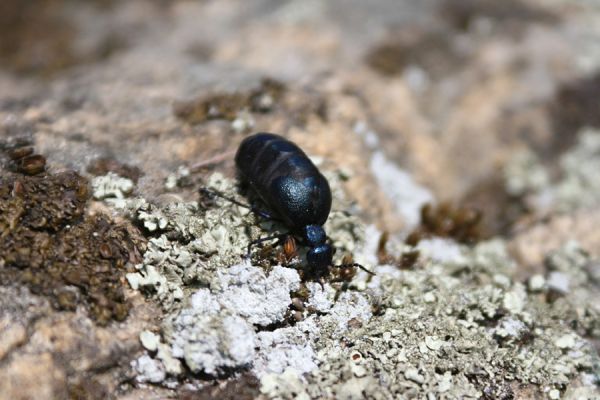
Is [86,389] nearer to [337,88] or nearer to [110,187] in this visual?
[110,187]

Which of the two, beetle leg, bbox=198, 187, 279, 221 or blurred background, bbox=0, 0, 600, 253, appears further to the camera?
blurred background, bbox=0, 0, 600, 253

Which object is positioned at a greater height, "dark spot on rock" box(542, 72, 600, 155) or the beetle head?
the beetle head

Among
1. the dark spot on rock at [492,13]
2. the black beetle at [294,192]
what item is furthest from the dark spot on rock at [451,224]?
the dark spot on rock at [492,13]

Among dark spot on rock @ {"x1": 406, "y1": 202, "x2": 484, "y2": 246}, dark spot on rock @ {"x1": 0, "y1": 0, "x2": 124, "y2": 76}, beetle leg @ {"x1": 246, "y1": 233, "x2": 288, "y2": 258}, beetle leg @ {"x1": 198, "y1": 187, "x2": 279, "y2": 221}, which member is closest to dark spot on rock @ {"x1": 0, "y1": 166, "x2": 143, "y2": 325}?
beetle leg @ {"x1": 198, "y1": 187, "x2": 279, "y2": 221}

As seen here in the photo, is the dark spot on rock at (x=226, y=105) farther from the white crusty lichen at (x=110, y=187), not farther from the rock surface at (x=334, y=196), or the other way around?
the white crusty lichen at (x=110, y=187)

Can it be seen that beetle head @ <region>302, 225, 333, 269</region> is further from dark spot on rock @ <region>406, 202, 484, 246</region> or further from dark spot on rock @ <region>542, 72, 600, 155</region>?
dark spot on rock @ <region>542, 72, 600, 155</region>

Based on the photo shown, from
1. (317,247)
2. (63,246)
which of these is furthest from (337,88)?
(63,246)
